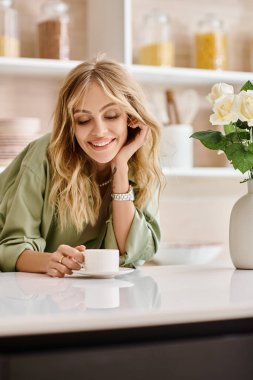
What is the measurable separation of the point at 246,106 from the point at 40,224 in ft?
2.00

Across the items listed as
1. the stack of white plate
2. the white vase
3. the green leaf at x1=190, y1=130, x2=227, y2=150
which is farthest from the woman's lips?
the stack of white plate

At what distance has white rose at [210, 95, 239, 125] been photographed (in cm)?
156

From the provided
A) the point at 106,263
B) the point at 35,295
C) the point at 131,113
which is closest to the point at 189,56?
the point at 131,113

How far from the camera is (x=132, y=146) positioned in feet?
5.99

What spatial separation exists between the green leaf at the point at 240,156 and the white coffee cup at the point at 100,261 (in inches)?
14.1

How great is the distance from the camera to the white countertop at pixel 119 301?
0.92m

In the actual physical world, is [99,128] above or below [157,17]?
below

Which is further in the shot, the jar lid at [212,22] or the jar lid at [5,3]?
the jar lid at [212,22]

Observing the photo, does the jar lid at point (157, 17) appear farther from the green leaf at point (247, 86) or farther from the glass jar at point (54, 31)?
the green leaf at point (247, 86)

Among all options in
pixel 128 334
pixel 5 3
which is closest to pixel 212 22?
pixel 5 3

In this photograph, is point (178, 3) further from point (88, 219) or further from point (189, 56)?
point (88, 219)

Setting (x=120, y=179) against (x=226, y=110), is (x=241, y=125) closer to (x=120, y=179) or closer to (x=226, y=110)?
(x=226, y=110)

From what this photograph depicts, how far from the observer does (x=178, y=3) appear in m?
3.12

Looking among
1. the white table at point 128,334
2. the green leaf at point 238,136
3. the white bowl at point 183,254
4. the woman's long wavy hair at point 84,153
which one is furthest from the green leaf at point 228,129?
the white bowl at point 183,254
